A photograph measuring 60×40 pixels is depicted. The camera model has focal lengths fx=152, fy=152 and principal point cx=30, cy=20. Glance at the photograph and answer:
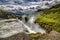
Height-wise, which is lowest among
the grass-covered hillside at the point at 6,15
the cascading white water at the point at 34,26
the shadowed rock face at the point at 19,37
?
the shadowed rock face at the point at 19,37

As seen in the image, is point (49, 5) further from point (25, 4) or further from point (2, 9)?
point (2, 9)

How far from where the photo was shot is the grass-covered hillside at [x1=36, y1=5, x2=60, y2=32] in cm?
193

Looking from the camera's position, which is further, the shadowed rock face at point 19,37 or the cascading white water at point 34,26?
the cascading white water at point 34,26

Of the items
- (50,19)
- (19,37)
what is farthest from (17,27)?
(50,19)

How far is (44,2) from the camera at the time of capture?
86.4 inches

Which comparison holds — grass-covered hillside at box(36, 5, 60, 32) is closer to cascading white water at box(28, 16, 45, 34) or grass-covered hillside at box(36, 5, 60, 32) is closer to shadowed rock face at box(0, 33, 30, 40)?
cascading white water at box(28, 16, 45, 34)

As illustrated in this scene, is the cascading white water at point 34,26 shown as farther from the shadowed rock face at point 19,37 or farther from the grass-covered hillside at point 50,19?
the shadowed rock face at point 19,37

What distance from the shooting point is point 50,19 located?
2035 millimetres

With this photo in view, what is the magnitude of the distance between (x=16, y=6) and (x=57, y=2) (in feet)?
1.98

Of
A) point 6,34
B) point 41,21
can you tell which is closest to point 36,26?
point 41,21

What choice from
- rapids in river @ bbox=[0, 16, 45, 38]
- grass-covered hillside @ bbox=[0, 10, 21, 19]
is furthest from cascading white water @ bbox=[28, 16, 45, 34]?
grass-covered hillside @ bbox=[0, 10, 21, 19]

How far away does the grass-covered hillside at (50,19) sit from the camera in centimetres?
193

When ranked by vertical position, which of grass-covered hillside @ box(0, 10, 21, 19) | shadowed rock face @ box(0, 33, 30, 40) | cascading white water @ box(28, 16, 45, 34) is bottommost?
shadowed rock face @ box(0, 33, 30, 40)

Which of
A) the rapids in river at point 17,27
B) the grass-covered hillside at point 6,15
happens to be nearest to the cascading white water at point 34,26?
the rapids in river at point 17,27
